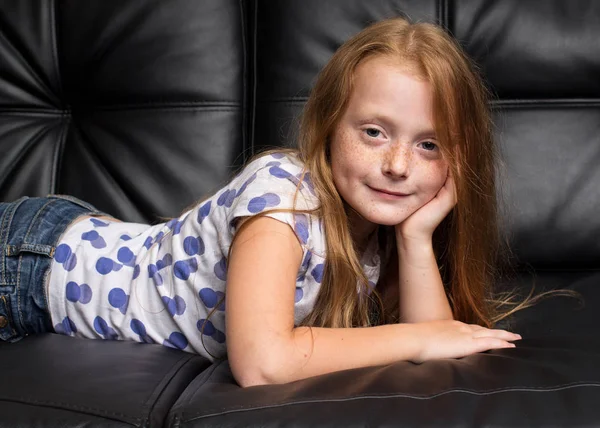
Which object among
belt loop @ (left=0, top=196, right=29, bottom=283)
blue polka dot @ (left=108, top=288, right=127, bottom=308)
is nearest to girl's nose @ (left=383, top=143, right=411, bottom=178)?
blue polka dot @ (left=108, top=288, right=127, bottom=308)

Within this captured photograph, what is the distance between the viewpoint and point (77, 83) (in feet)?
5.16

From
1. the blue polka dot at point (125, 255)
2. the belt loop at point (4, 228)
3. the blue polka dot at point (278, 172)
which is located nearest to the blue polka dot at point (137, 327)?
the blue polka dot at point (125, 255)

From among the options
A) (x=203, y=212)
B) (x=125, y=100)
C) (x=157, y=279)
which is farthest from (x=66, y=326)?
(x=125, y=100)

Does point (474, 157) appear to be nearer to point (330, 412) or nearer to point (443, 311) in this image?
point (443, 311)

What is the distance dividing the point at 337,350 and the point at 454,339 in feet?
0.55

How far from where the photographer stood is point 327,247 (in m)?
1.11

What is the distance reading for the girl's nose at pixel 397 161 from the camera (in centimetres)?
105

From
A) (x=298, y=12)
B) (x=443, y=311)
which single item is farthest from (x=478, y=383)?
(x=298, y=12)

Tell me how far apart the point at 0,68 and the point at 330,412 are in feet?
3.48

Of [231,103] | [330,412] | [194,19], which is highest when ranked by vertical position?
[194,19]

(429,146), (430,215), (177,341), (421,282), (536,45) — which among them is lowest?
(177,341)

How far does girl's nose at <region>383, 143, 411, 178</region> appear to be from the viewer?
105 centimetres

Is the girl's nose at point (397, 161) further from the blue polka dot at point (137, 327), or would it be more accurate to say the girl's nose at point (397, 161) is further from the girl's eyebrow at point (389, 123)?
the blue polka dot at point (137, 327)

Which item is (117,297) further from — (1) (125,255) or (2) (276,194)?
(2) (276,194)
